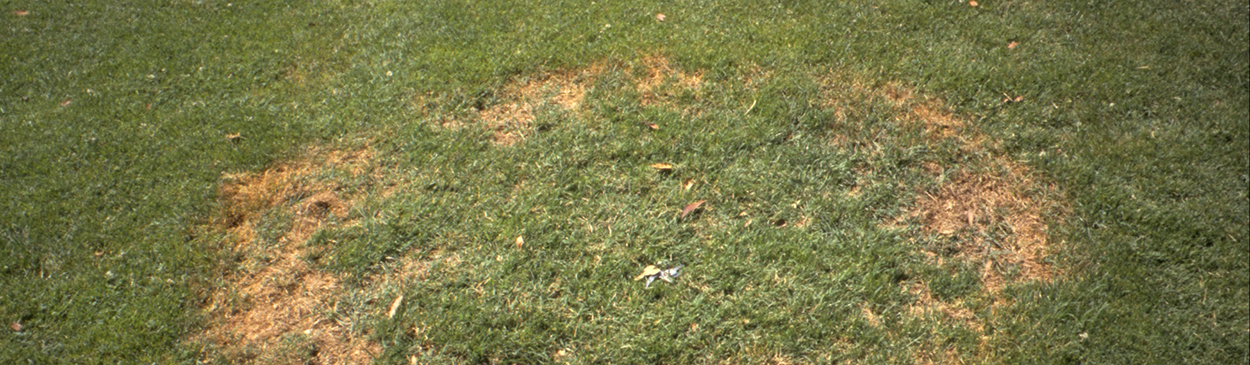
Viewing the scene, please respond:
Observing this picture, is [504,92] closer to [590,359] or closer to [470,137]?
[470,137]

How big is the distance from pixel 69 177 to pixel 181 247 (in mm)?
921

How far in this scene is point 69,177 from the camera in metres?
4.13

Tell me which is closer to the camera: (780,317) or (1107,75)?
(780,317)

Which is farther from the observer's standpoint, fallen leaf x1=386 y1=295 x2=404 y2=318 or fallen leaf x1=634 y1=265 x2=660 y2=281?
fallen leaf x1=634 y1=265 x2=660 y2=281

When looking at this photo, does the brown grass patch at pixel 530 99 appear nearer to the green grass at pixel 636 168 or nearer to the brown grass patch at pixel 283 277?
the green grass at pixel 636 168

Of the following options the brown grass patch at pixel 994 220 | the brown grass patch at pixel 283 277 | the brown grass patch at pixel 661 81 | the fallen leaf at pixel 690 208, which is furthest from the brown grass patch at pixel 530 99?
the brown grass patch at pixel 994 220

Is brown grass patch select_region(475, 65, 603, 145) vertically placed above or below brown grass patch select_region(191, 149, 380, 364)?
above

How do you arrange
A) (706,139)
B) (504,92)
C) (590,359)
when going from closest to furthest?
(590,359) < (706,139) < (504,92)

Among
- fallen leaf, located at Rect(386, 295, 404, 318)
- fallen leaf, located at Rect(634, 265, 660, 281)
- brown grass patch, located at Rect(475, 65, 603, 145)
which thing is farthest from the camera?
brown grass patch, located at Rect(475, 65, 603, 145)

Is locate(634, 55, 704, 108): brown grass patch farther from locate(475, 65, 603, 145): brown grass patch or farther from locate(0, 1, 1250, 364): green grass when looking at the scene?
locate(475, 65, 603, 145): brown grass patch

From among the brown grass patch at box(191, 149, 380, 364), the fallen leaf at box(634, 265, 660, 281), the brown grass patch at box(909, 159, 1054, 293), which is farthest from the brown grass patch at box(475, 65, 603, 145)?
the brown grass patch at box(909, 159, 1054, 293)

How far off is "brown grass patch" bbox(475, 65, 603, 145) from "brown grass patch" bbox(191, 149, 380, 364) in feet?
2.28

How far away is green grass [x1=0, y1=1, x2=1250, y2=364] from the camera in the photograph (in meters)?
3.41

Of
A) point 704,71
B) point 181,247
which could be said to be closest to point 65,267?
point 181,247
